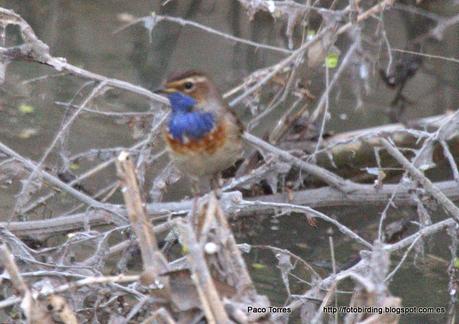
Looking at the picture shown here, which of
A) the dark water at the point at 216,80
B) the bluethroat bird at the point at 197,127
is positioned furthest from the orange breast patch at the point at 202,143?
the dark water at the point at 216,80

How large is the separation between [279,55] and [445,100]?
1.43 m

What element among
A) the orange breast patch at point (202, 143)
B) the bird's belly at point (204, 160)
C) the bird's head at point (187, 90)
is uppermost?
the bird's head at point (187, 90)

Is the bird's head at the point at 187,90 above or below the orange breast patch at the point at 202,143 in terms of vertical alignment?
above

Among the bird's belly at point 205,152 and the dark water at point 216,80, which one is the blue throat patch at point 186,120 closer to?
Result: the bird's belly at point 205,152

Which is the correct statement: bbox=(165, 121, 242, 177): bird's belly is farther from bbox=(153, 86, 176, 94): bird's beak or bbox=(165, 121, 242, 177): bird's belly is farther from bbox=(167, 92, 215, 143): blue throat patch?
bbox=(153, 86, 176, 94): bird's beak

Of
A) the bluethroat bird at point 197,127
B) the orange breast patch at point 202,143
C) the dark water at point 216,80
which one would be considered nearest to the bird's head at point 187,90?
the bluethroat bird at point 197,127

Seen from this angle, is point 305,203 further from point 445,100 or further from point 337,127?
point 445,100

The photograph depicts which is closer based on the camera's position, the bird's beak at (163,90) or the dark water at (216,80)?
the bird's beak at (163,90)

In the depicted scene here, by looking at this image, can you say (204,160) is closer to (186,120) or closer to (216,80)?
(186,120)

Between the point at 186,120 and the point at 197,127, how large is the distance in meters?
0.06

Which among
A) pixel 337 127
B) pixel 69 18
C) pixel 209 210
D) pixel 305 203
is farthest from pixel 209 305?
pixel 69 18

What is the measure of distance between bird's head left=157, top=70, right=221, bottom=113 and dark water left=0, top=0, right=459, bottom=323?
1673mm

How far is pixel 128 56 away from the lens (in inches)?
359

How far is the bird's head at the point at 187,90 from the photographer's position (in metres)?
4.51
